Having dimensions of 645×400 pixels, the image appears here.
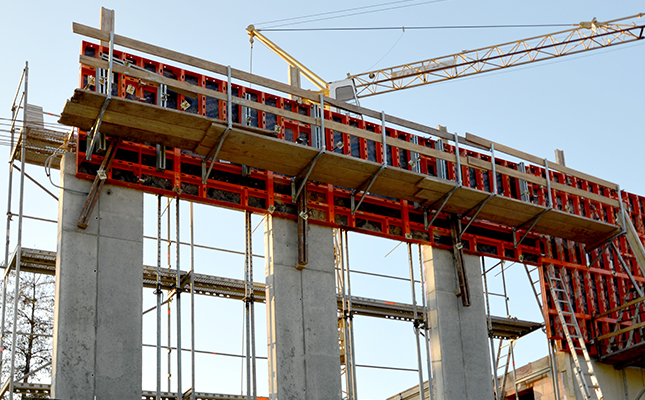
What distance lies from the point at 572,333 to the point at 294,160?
10.1 m

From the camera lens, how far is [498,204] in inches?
927

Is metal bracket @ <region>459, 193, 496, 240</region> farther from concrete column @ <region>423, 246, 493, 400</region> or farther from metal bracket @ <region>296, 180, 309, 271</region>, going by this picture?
metal bracket @ <region>296, 180, 309, 271</region>

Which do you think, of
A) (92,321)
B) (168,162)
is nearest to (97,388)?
(92,321)

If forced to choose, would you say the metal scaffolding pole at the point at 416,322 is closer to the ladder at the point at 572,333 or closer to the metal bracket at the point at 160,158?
the ladder at the point at 572,333

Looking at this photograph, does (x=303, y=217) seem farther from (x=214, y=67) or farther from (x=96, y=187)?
(x=96, y=187)

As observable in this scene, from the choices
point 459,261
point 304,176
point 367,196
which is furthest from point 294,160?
point 459,261

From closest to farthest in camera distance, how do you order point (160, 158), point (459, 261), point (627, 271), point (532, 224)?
point (160, 158) < point (459, 261) < point (532, 224) < point (627, 271)

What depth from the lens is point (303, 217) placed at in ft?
69.8

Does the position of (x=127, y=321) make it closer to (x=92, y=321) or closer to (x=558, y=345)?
(x=92, y=321)

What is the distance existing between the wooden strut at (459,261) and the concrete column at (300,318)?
3854mm

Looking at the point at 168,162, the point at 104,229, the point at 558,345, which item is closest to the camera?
the point at 104,229

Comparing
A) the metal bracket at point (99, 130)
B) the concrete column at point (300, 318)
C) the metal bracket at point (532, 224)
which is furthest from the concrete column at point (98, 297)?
the metal bracket at point (532, 224)

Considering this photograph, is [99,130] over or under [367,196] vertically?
under

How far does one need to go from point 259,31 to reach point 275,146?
25.2 metres
